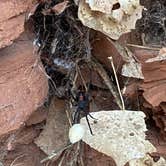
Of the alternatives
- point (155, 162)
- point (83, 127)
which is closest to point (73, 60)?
point (83, 127)

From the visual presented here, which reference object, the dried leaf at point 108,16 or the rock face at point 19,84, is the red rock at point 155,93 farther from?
the rock face at point 19,84

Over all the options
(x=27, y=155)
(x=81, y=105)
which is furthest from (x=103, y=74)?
(x=27, y=155)

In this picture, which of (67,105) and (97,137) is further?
(67,105)

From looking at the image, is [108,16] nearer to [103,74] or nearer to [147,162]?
[103,74]

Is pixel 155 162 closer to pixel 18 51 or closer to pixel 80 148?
pixel 80 148

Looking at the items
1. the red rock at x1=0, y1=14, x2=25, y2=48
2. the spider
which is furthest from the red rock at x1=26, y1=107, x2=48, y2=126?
the red rock at x1=0, y1=14, x2=25, y2=48

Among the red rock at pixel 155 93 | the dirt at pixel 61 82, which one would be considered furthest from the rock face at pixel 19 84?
the red rock at pixel 155 93
